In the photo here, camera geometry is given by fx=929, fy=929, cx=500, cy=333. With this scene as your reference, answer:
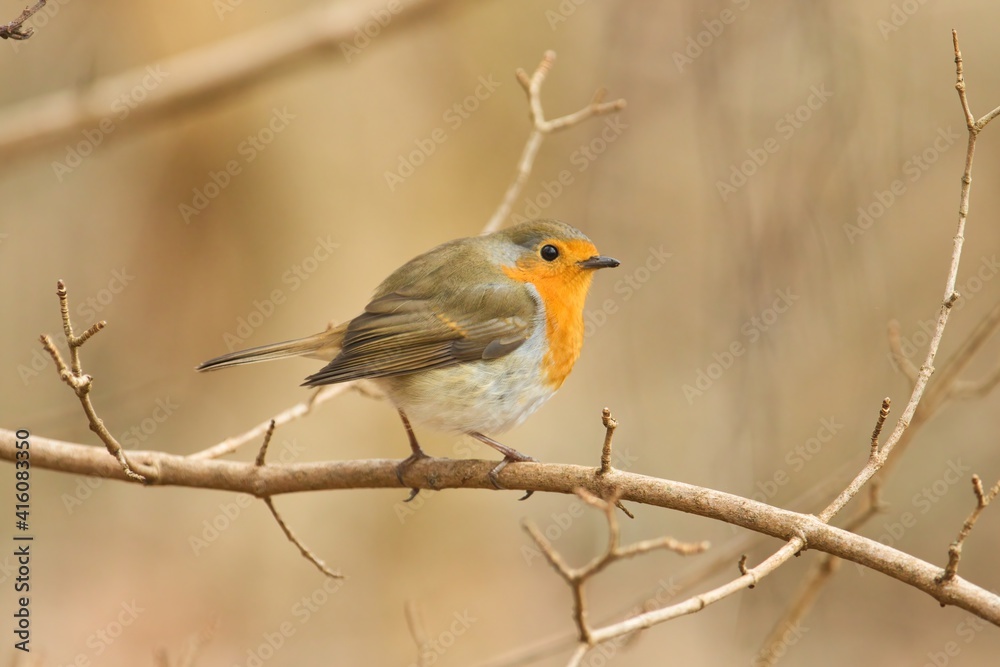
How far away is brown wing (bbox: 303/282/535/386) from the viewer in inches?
150

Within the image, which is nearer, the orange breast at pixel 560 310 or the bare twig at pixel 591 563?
the bare twig at pixel 591 563

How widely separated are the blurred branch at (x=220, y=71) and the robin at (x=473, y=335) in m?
2.15

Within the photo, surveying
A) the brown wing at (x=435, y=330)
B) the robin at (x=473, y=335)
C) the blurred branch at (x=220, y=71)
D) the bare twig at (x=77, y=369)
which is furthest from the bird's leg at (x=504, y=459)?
the blurred branch at (x=220, y=71)

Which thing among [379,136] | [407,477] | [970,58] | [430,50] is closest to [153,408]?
[379,136]

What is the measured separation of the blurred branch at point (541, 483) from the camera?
2.26 m

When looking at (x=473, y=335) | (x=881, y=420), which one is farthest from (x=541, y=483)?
(x=473, y=335)

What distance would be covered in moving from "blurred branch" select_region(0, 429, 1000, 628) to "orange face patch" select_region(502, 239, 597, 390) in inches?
32.2

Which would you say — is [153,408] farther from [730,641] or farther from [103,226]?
[730,641]

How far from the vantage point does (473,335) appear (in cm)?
396

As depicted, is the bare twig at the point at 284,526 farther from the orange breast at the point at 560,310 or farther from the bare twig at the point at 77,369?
the orange breast at the point at 560,310

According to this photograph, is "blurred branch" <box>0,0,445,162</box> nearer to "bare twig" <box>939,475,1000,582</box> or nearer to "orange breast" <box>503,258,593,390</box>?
"orange breast" <box>503,258,593,390</box>

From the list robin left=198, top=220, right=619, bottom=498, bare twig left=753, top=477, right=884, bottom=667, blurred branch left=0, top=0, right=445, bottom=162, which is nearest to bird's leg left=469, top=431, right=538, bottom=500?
robin left=198, top=220, right=619, bottom=498

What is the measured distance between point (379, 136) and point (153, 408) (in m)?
3.01

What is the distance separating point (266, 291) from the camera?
25.8 ft
